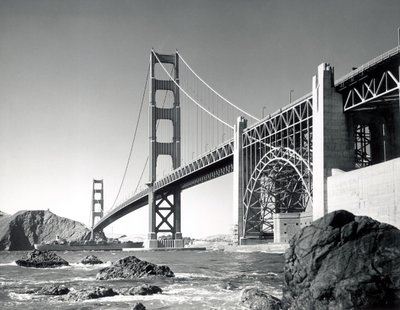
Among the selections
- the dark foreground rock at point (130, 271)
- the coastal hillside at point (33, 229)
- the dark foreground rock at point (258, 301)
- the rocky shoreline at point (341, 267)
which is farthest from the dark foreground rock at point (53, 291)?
the coastal hillside at point (33, 229)

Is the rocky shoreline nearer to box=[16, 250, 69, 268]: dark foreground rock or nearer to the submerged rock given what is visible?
the submerged rock

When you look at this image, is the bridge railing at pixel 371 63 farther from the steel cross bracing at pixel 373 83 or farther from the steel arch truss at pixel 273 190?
the steel arch truss at pixel 273 190

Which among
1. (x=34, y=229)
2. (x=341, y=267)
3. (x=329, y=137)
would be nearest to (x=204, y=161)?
(x=329, y=137)

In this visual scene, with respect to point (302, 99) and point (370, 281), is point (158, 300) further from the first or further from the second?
point (302, 99)

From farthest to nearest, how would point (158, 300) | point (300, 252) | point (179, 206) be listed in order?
point (179, 206) < point (158, 300) < point (300, 252)

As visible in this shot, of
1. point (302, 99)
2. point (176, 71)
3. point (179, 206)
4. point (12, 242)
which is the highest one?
point (176, 71)

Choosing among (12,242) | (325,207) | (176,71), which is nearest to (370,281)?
(325,207)
